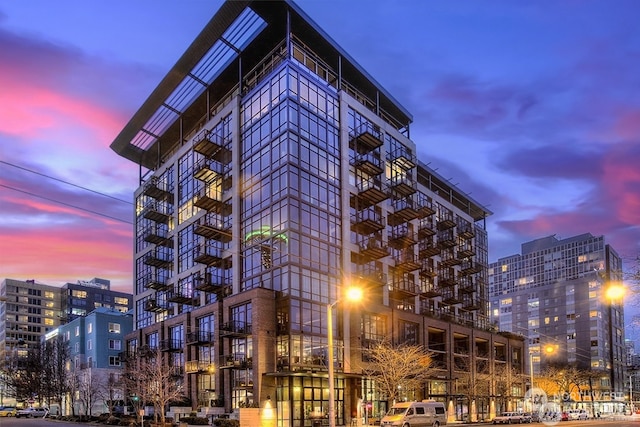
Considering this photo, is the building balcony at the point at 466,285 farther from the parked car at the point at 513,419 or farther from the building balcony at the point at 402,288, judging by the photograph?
the parked car at the point at 513,419

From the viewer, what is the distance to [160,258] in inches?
3071

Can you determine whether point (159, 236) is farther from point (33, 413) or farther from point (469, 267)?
point (469, 267)

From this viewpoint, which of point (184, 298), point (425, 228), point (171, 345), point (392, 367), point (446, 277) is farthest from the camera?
point (446, 277)

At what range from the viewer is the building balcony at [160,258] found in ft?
249

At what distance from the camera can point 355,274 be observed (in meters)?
61.3

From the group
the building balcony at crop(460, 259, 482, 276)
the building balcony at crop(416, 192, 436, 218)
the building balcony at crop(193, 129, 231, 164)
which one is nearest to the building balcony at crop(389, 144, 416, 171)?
the building balcony at crop(416, 192, 436, 218)

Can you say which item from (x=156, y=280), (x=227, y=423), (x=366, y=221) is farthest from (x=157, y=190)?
(x=227, y=423)

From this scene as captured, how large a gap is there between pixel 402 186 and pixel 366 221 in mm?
9844

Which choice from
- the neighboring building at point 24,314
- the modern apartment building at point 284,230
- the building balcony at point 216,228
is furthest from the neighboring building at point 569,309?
the neighboring building at point 24,314

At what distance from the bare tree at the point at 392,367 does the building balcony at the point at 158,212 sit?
3284cm

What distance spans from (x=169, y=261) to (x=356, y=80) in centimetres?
3235

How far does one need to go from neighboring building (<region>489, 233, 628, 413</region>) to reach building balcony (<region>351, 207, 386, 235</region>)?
106676 mm

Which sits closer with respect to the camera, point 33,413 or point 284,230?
point 284,230

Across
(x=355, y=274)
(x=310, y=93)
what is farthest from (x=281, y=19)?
(x=355, y=274)
